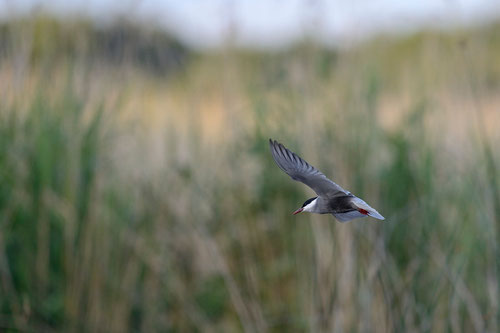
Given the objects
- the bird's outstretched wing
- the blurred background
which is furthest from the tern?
the blurred background

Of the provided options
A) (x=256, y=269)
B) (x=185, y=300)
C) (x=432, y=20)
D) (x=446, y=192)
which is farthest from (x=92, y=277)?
(x=432, y=20)

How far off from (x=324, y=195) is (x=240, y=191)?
5.57 ft

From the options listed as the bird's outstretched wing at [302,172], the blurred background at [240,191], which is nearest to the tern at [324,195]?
the bird's outstretched wing at [302,172]

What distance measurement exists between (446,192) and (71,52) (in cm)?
120

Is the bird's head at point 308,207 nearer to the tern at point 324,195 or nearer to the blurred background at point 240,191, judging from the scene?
the tern at point 324,195

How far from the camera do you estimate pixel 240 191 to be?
210cm

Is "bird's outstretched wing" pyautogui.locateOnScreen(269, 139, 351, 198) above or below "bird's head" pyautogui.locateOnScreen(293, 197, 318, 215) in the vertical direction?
above

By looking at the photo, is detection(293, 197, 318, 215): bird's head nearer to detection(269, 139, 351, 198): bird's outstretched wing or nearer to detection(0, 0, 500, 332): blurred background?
detection(269, 139, 351, 198): bird's outstretched wing

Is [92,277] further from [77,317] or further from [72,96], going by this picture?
[72,96]

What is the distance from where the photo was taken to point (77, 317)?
1696 millimetres

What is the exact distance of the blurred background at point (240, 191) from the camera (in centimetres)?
151

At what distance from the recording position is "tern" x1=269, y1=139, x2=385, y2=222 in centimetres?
39

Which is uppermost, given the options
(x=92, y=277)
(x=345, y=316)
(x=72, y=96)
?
(x=72, y=96)

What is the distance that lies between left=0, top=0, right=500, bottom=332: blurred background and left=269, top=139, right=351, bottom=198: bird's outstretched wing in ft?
3.21
